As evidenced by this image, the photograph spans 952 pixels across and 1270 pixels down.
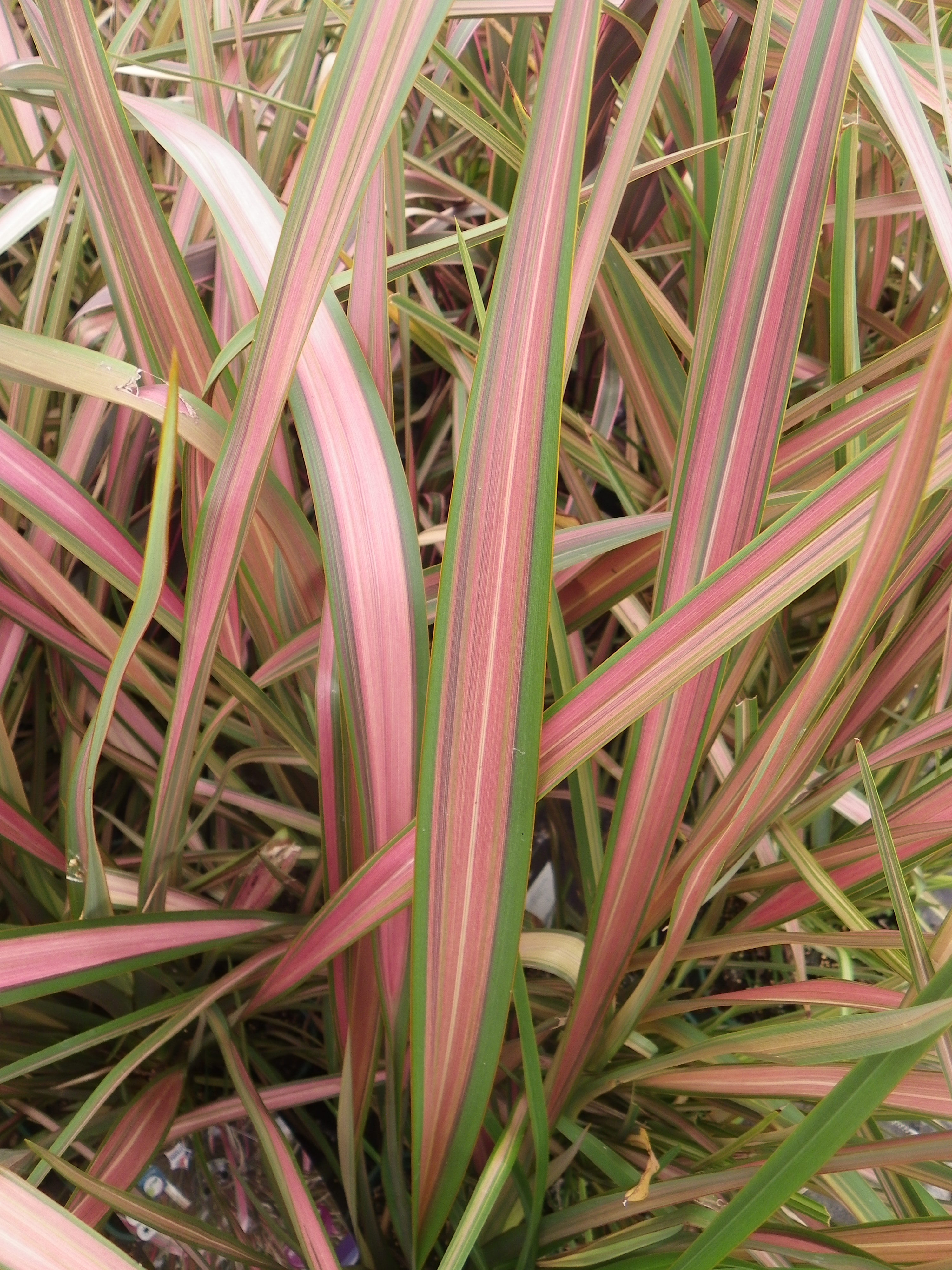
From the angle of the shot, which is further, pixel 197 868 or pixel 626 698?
pixel 197 868

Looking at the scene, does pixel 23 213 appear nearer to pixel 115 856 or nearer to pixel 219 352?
pixel 219 352

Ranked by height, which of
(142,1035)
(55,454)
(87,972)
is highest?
(55,454)

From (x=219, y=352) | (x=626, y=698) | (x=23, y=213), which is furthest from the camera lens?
(x=23, y=213)

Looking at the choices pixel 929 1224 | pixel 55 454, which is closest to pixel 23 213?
pixel 55 454

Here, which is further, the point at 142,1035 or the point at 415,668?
the point at 142,1035

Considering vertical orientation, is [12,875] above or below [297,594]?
below

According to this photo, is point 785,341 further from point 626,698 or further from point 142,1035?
point 142,1035

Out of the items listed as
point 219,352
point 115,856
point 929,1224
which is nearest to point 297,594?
point 219,352

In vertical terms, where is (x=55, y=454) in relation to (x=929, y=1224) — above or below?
above

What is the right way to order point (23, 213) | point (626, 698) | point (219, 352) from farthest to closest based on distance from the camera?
point (23, 213), point (219, 352), point (626, 698)
